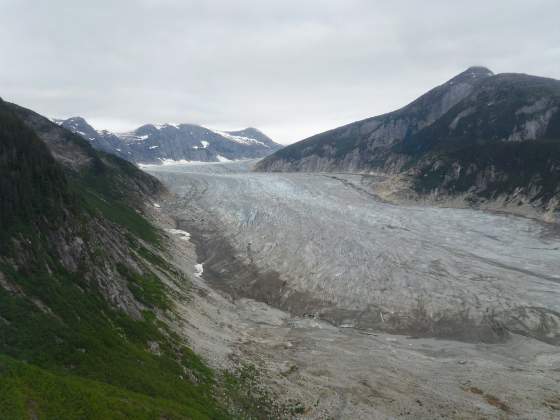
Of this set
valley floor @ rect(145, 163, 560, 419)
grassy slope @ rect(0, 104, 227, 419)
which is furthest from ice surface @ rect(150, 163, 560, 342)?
grassy slope @ rect(0, 104, 227, 419)

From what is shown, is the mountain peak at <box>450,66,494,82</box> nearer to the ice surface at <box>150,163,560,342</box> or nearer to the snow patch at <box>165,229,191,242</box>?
the ice surface at <box>150,163,560,342</box>

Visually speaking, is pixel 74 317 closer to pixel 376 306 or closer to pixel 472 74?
pixel 376 306

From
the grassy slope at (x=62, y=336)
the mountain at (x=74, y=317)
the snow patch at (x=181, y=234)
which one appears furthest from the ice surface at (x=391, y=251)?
the grassy slope at (x=62, y=336)

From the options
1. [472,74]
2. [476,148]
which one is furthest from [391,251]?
[472,74]

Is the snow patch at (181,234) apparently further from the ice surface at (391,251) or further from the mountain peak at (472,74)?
the mountain peak at (472,74)

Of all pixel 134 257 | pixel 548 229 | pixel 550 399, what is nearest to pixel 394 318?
pixel 550 399

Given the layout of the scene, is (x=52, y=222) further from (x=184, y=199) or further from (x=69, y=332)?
(x=184, y=199)
